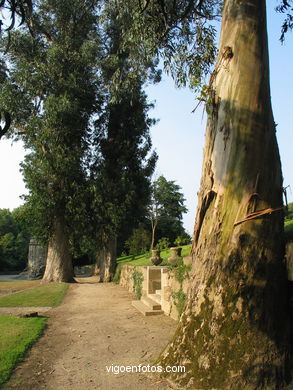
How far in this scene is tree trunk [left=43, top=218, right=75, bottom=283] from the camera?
18.9 meters

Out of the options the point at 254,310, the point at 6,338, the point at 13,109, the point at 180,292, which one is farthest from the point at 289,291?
the point at 13,109

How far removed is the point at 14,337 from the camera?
6.45 m

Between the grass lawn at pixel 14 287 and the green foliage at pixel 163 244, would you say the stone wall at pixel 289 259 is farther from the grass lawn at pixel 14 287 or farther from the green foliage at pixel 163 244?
the grass lawn at pixel 14 287

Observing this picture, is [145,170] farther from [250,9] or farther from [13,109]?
[250,9]

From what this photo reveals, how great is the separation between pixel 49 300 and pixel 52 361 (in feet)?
23.9

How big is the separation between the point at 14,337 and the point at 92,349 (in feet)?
5.29

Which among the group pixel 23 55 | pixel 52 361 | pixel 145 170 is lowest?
pixel 52 361

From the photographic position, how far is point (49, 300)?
12.2m

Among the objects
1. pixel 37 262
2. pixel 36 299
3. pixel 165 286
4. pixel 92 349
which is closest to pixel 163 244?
pixel 36 299

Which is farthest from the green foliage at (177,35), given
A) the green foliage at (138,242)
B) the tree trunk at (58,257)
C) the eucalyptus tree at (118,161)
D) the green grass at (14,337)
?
the green foliage at (138,242)

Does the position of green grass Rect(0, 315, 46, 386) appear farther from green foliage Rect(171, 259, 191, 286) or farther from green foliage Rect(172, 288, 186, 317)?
green foliage Rect(171, 259, 191, 286)

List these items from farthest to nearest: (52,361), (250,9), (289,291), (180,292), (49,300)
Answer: (49,300) < (180,292) < (52,361) < (250,9) < (289,291)

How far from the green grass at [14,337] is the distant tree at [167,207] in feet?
107

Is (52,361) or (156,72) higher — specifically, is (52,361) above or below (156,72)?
below
